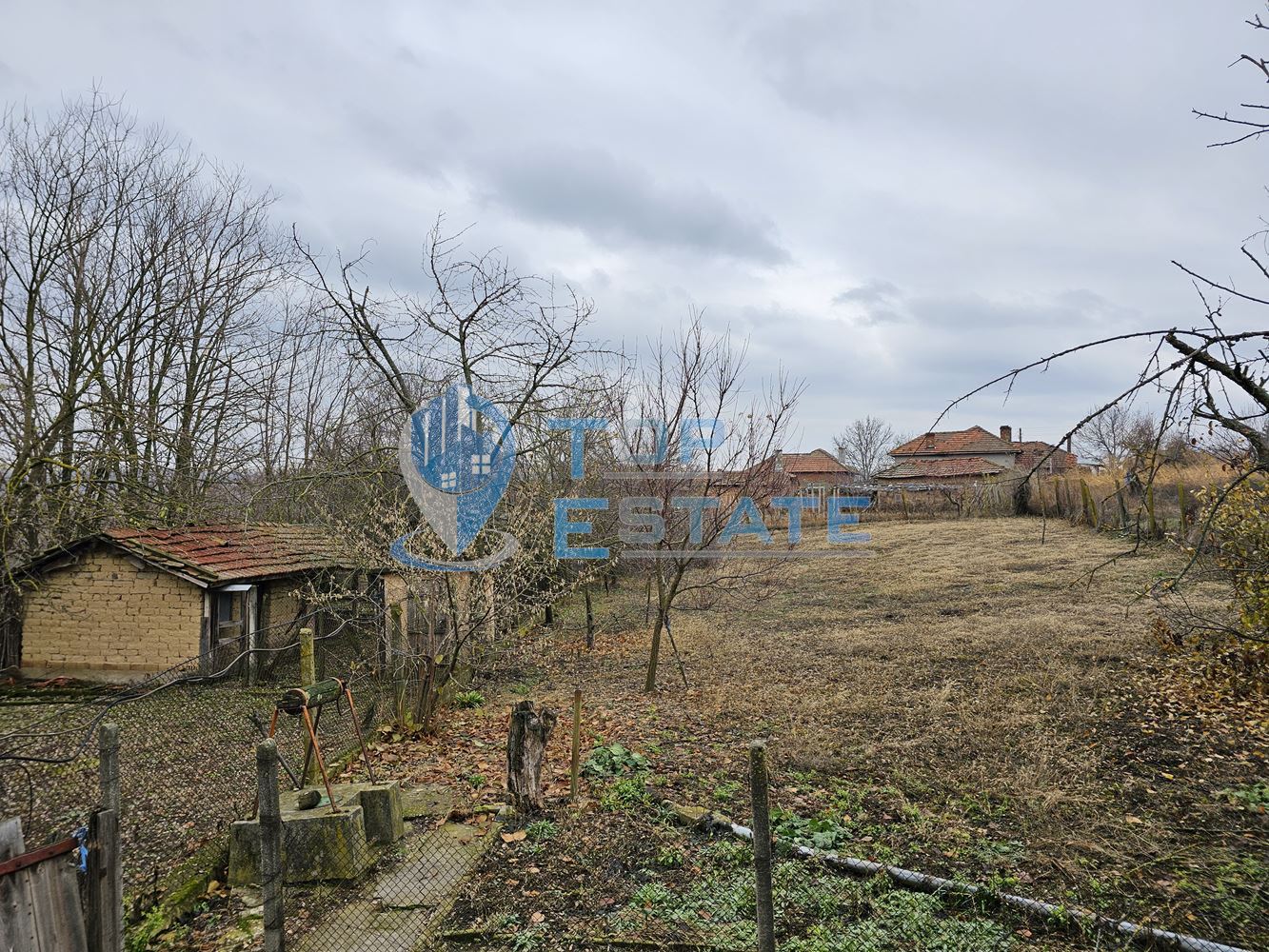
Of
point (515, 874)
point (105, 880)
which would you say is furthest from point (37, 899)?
point (515, 874)

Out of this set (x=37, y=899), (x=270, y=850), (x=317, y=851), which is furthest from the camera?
(x=317, y=851)

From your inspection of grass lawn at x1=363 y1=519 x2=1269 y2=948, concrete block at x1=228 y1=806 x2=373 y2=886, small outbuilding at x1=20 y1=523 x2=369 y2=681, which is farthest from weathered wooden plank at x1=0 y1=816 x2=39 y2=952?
small outbuilding at x1=20 y1=523 x2=369 y2=681

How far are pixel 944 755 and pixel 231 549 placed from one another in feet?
37.4

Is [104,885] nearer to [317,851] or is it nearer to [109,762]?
[109,762]

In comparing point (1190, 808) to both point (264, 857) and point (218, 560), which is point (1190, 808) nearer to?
point (264, 857)

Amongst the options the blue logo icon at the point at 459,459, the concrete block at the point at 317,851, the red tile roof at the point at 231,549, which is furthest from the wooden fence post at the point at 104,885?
the red tile roof at the point at 231,549

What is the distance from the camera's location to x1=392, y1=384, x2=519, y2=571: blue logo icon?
996 centimetres

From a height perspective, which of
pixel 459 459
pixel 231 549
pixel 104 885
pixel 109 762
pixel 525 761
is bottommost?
pixel 525 761

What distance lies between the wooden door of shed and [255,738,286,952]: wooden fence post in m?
0.77

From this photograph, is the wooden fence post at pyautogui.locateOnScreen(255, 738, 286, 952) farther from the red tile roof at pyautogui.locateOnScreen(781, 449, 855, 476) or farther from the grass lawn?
the red tile roof at pyautogui.locateOnScreen(781, 449, 855, 476)

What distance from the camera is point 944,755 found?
629 cm

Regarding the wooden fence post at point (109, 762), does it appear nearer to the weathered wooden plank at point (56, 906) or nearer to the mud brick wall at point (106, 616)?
the weathered wooden plank at point (56, 906)

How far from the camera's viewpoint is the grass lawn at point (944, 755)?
166 inches

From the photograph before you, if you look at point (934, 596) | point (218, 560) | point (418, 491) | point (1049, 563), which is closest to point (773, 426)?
point (418, 491)
